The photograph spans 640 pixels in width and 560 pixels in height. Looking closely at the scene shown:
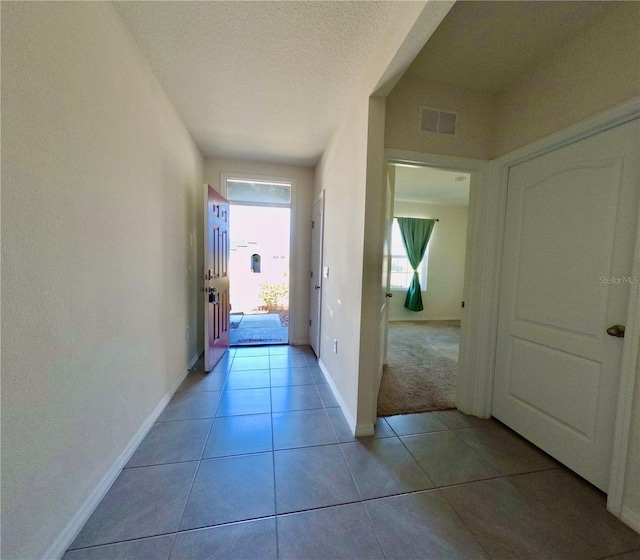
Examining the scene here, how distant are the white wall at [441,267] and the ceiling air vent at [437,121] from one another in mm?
3515

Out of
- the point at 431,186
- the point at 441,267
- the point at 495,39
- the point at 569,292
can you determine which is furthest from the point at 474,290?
the point at 441,267

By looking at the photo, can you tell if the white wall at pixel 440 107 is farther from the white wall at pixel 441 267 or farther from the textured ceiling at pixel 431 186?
the white wall at pixel 441 267

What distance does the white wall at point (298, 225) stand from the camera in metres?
3.30

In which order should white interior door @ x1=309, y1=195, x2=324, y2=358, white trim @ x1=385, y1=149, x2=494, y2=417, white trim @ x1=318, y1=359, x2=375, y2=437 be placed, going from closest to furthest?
white trim @ x1=318, y1=359, x2=375, y2=437 < white trim @ x1=385, y1=149, x2=494, y2=417 < white interior door @ x1=309, y1=195, x2=324, y2=358

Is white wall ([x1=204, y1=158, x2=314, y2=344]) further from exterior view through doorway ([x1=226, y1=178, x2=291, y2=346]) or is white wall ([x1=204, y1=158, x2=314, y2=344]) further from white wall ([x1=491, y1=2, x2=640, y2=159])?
white wall ([x1=491, y1=2, x2=640, y2=159])

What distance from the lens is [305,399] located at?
220cm

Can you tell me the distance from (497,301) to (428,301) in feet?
12.3

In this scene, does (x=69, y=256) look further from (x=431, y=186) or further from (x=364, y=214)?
(x=431, y=186)

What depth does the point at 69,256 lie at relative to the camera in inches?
41.9

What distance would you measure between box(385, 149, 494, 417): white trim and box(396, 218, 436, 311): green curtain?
3.29 m

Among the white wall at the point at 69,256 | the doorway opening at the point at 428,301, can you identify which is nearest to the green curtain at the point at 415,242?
the doorway opening at the point at 428,301

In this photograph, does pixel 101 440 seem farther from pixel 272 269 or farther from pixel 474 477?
pixel 272 269

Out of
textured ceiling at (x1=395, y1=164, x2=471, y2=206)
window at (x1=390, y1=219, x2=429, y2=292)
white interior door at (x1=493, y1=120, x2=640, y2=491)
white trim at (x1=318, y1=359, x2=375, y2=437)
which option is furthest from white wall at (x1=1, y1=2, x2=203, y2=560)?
window at (x1=390, y1=219, x2=429, y2=292)

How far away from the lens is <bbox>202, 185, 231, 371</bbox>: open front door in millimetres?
2625
